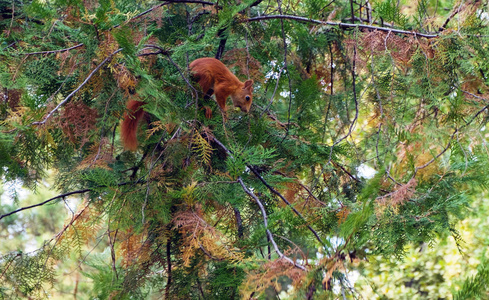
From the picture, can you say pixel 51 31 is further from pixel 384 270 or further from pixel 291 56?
pixel 384 270

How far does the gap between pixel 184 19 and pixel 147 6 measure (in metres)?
0.26

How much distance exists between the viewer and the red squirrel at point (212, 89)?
212 cm

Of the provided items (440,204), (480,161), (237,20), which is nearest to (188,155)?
(237,20)

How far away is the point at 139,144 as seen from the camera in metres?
2.18

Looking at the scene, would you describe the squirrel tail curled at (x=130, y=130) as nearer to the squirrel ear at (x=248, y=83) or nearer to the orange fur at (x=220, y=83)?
the orange fur at (x=220, y=83)

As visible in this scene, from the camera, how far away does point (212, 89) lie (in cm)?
239

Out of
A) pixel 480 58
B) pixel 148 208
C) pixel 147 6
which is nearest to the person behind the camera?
Result: pixel 148 208

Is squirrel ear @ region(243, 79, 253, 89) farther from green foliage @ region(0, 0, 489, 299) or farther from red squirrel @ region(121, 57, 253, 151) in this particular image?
green foliage @ region(0, 0, 489, 299)

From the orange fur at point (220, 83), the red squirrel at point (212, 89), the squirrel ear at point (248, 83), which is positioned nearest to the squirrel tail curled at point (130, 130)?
the red squirrel at point (212, 89)

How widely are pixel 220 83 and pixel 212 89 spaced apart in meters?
0.12

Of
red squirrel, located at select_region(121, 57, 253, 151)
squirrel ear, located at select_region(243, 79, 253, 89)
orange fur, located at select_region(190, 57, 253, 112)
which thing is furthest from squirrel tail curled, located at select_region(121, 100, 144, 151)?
squirrel ear, located at select_region(243, 79, 253, 89)

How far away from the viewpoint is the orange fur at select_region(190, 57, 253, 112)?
7.11ft

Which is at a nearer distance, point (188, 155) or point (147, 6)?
point (188, 155)

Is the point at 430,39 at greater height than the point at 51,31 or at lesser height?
lesser
